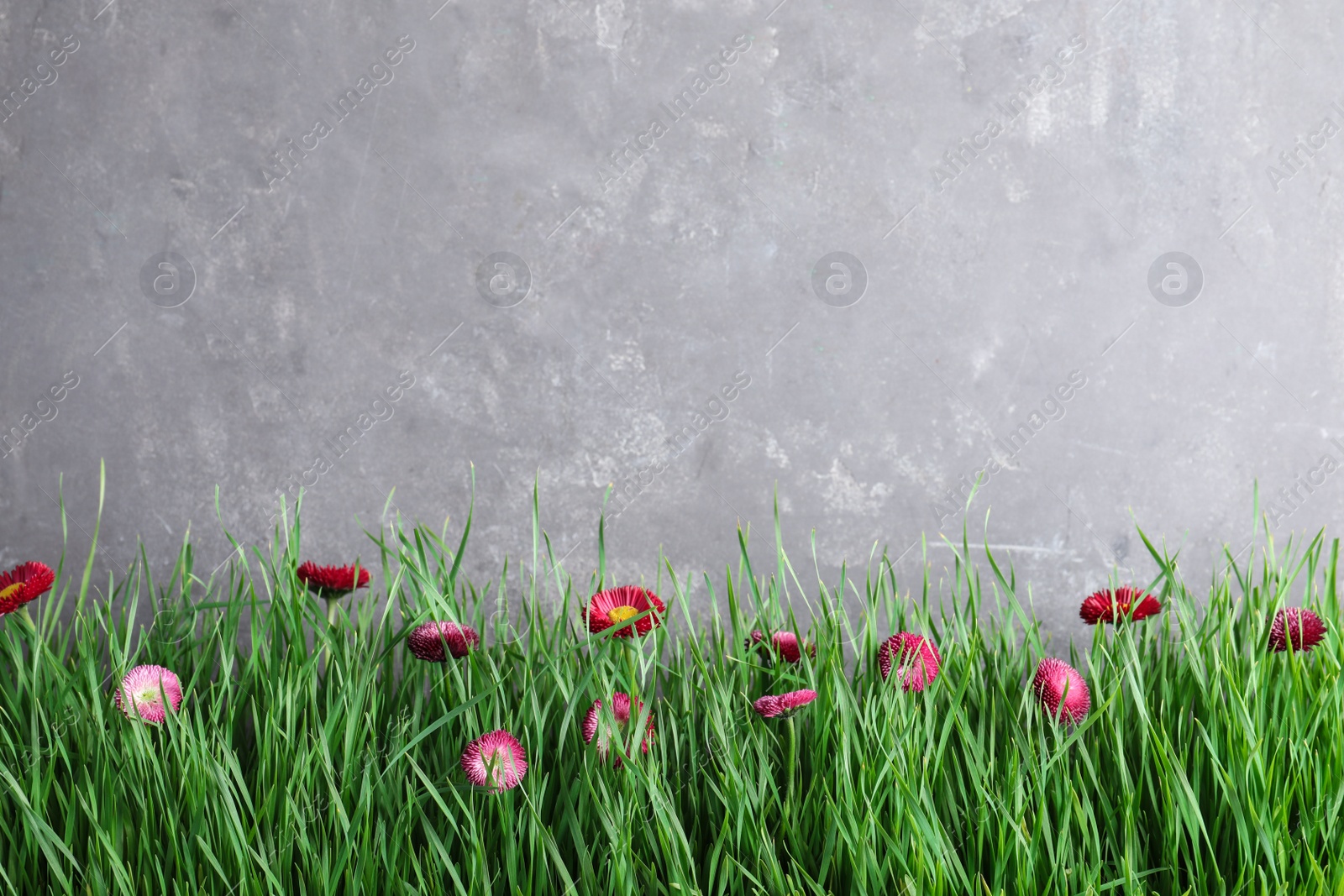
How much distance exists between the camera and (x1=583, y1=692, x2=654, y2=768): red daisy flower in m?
0.85

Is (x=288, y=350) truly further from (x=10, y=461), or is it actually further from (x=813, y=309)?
(x=813, y=309)

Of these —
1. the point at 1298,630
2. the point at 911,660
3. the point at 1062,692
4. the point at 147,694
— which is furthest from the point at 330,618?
the point at 1298,630

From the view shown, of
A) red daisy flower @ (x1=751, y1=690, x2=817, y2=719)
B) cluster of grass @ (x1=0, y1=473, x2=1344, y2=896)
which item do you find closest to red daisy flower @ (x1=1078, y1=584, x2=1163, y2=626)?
cluster of grass @ (x1=0, y1=473, x2=1344, y2=896)

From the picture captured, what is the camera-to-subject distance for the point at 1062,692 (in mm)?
892

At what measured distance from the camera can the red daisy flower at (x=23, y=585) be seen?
92cm

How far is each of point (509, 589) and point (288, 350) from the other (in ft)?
1.90

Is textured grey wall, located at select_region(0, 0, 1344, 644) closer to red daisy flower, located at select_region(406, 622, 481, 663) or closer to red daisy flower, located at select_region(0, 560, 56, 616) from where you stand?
red daisy flower, located at select_region(0, 560, 56, 616)

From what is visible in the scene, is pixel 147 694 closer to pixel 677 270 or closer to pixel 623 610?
pixel 623 610

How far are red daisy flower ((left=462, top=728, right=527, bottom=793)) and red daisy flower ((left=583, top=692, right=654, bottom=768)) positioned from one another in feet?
0.27

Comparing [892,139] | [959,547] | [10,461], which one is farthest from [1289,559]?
[10,461]

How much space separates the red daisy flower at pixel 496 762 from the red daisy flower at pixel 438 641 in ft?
0.51

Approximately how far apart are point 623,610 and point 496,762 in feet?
0.73

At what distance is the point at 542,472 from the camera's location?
150 centimetres

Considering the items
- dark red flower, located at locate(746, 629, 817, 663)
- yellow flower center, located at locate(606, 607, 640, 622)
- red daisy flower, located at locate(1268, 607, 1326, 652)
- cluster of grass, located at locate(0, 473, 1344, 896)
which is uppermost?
yellow flower center, located at locate(606, 607, 640, 622)
